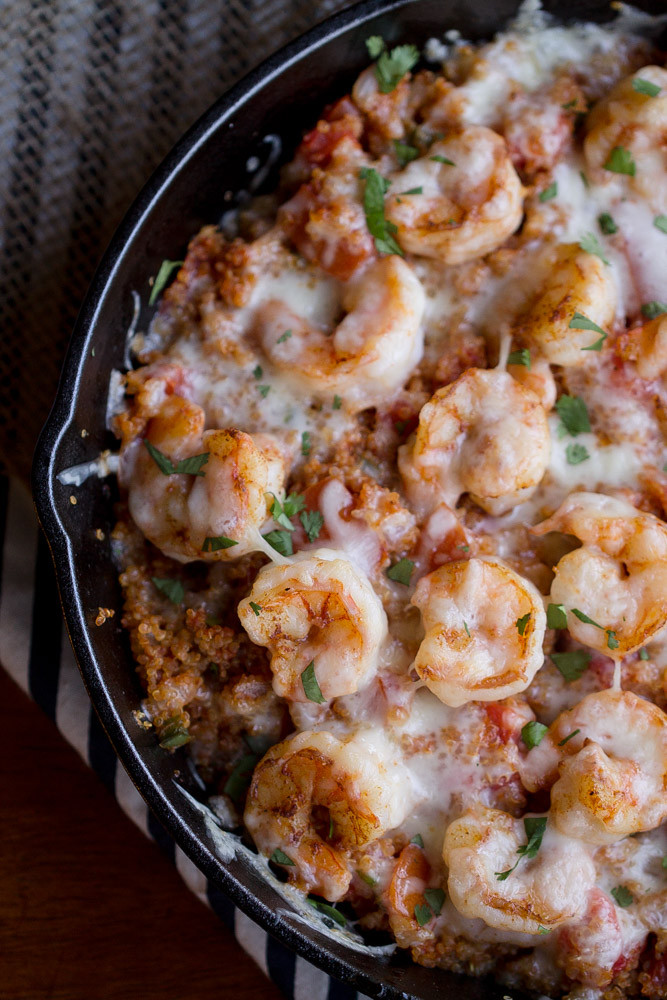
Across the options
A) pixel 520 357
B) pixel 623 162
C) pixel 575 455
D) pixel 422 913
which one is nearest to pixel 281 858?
pixel 422 913

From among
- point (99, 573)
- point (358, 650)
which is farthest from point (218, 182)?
point (358, 650)

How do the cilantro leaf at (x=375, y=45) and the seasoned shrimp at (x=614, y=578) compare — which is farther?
the cilantro leaf at (x=375, y=45)

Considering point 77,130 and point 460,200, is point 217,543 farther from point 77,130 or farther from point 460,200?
point 77,130

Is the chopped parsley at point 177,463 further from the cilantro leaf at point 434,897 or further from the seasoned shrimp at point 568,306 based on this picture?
the cilantro leaf at point 434,897

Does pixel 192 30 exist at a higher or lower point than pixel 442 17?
higher

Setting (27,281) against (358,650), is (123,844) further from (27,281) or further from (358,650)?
(27,281)

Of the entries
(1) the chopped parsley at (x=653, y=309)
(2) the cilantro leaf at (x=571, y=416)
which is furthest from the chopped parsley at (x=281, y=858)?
(1) the chopped parsley at (x=653, y=309)
